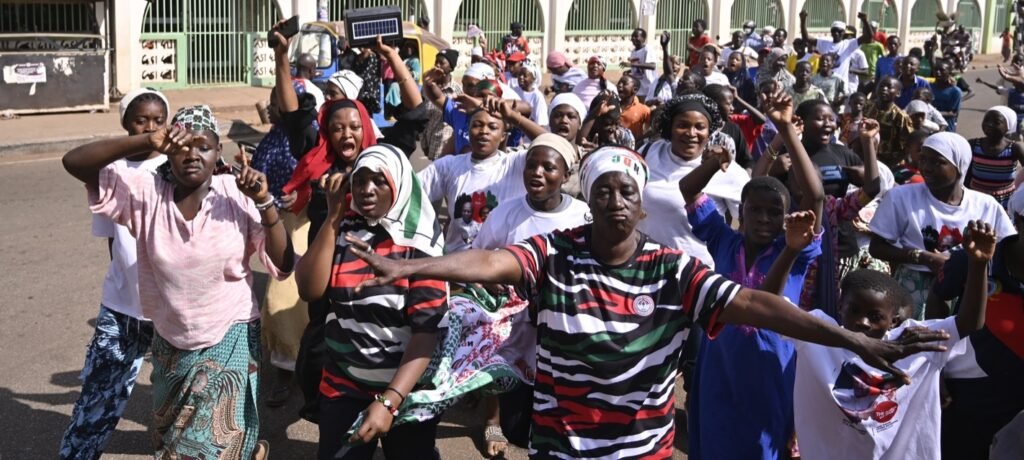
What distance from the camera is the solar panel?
22.0 feet

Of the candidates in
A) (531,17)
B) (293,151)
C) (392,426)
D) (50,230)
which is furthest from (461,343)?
(531,17)

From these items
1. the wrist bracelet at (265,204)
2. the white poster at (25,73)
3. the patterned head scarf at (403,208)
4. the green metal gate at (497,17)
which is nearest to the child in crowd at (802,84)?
the patterned head scarf at (403,208)

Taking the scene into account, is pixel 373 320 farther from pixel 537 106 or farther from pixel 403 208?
pixel 537 106

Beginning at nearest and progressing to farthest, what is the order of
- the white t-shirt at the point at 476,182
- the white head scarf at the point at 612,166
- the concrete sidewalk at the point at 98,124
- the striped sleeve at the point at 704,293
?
the striped sleeve at the point at 704,293 → the white head scarf at the point at 612,166 → the white t-shirt at the point at 476,182 → the concrete sidewalk at the point at 98,124

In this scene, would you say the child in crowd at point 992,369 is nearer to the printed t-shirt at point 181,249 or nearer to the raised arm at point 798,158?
the raised arm at point 798,158

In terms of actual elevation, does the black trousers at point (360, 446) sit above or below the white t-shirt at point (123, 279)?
below

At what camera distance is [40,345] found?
6672 millimetres

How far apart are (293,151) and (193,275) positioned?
1.87 meters

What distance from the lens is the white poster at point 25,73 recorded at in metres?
15.5

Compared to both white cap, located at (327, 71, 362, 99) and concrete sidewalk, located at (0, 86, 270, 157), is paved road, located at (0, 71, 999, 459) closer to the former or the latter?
white cap, located at (327, 71, 362, 99)

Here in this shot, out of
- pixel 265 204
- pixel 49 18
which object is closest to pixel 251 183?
pixel 265 204

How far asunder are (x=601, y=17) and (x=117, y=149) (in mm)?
25864

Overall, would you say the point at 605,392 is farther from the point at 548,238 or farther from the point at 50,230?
the point at 50,230

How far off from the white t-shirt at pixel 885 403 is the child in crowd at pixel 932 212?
1.50 m
